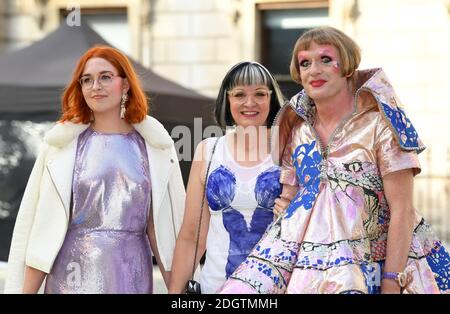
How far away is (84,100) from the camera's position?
149 inches

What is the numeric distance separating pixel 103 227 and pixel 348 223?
119cm

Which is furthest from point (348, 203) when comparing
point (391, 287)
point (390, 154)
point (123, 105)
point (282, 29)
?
point (282, 29)

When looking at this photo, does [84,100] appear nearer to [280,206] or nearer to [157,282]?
[280,206]

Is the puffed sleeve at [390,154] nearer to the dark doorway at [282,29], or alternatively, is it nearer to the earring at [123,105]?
the earring at [123,105]

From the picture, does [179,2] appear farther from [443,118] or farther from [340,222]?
[340,222]

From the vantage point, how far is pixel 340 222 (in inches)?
A: 116

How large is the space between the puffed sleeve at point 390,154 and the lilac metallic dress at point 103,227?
46.7 inches

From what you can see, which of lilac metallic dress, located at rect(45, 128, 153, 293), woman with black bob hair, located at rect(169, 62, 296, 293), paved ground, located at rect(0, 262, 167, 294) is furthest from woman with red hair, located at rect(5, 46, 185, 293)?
paved ground, located at rect(0, 262, 167, 294)

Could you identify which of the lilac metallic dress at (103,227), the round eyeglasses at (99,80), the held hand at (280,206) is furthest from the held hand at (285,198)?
the round eyeglasses at (99,80)

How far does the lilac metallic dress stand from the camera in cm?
360

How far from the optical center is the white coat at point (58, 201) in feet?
11.8
